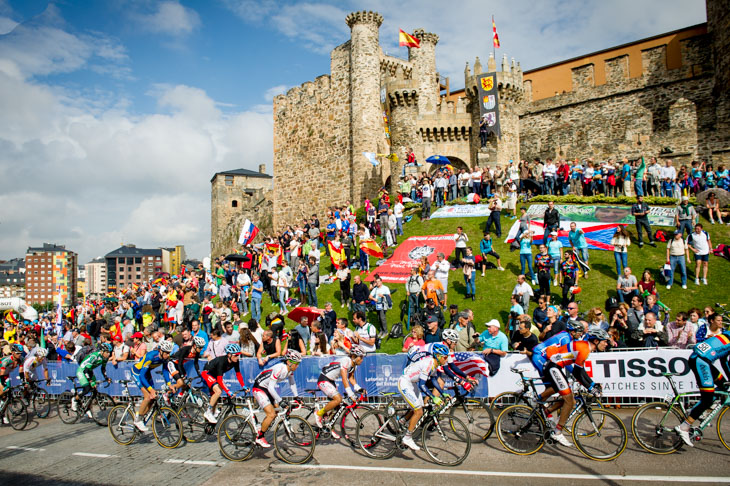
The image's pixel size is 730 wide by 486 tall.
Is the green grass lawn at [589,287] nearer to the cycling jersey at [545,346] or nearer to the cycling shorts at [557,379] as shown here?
the cycling jersey at [545,346]

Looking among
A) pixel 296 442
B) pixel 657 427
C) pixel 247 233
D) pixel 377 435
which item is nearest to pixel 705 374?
pixel 657 427

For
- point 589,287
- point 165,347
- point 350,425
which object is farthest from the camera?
point 589,287

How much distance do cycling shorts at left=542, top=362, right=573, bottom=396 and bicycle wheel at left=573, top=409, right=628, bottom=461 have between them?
438 mm

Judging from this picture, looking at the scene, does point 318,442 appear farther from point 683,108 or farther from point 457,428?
point 683,108

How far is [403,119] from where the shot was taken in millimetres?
30297

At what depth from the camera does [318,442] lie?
8.81 metres

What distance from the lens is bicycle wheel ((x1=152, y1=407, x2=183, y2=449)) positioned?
924 centimetres

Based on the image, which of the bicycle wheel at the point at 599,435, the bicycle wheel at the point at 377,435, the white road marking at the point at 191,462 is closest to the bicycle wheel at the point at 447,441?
the bicycle wheel at the point at 377,435

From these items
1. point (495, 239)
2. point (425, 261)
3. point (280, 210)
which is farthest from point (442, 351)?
point (280, 210)

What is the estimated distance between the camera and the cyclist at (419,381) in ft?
25.7

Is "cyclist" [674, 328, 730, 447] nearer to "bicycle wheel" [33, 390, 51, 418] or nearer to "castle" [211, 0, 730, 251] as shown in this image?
"bicycle wheel" [33, 390, 51, 418]

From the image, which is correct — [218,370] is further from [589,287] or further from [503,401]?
[589,287]

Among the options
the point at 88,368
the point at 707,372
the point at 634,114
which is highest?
the point at 634,114

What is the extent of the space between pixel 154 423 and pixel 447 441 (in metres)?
5.43
